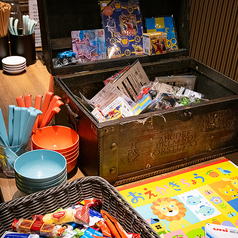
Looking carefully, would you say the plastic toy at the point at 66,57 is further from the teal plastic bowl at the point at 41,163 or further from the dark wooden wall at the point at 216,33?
the dark wooden wall at the point at 216,33

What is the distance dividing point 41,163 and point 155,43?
1.11 metres

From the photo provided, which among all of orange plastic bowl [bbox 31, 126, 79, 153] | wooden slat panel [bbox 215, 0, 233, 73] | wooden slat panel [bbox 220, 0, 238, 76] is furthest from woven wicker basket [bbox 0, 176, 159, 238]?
wooden slat panel [bbox 215, 0, 233, 73]

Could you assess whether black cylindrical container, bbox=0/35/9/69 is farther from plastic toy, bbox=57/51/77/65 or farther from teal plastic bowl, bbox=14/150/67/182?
teal plastic bowl, bbox=14/150/67/182

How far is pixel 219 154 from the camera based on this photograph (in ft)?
5.52

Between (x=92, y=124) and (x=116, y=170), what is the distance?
26 centimetres

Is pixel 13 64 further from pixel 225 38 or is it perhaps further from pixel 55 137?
pixel 225 38

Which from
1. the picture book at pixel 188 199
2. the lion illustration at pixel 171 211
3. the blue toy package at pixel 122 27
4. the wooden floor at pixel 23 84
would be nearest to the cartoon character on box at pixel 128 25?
the blue toy package at pixel 122 27

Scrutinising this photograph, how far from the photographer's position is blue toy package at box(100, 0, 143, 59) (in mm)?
1871

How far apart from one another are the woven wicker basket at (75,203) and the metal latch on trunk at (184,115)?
528mm

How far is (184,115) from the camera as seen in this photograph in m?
1.46

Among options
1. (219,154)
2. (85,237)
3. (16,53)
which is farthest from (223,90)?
(16,53)

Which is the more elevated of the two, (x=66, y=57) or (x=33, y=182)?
(x=66, y=57)

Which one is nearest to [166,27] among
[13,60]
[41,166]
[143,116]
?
[143,116]

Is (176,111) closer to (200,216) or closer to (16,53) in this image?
(200,216)
